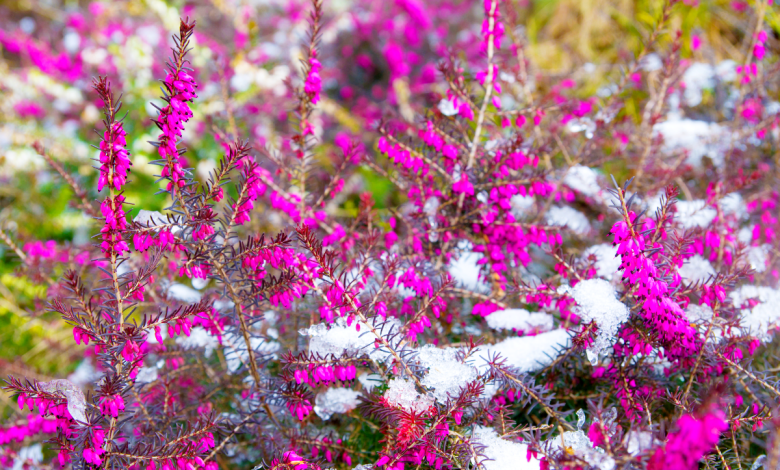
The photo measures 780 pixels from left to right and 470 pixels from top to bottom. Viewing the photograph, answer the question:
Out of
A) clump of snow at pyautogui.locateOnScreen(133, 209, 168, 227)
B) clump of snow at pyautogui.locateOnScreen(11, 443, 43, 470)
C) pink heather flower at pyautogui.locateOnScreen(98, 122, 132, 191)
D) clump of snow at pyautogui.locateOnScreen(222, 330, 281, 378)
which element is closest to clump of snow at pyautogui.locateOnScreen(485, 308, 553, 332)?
clump of snow at pyautogui.locateOnScreen(222, 330, 281, 378)

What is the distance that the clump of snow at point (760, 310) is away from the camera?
1378 mm

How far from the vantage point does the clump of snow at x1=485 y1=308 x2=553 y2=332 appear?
153cm

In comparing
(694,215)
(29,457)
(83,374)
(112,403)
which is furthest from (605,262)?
(83,374)

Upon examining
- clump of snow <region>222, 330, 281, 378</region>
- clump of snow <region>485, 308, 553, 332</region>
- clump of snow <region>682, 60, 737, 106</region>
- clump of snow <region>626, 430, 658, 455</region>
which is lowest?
clump of snow <region>626, 430, 658, 455</region>

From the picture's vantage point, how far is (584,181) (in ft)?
6.38

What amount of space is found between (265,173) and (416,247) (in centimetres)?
54

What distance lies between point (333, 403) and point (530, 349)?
0.62 m

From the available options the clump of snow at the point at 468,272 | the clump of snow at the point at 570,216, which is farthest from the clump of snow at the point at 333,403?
the clump of snow at the point at 570,216

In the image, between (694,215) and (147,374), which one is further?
(694,215)

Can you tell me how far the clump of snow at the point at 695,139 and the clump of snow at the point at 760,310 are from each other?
3.14ft

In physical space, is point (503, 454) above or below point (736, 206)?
Answer: below

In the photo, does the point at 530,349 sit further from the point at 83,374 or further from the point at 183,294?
the point at 83,374

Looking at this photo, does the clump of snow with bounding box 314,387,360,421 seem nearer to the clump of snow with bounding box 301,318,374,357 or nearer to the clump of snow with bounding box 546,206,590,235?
the clump of snow with bounding box 301,318,374,357

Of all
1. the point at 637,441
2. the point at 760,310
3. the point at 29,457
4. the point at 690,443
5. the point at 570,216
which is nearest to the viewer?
the point at 690,443
